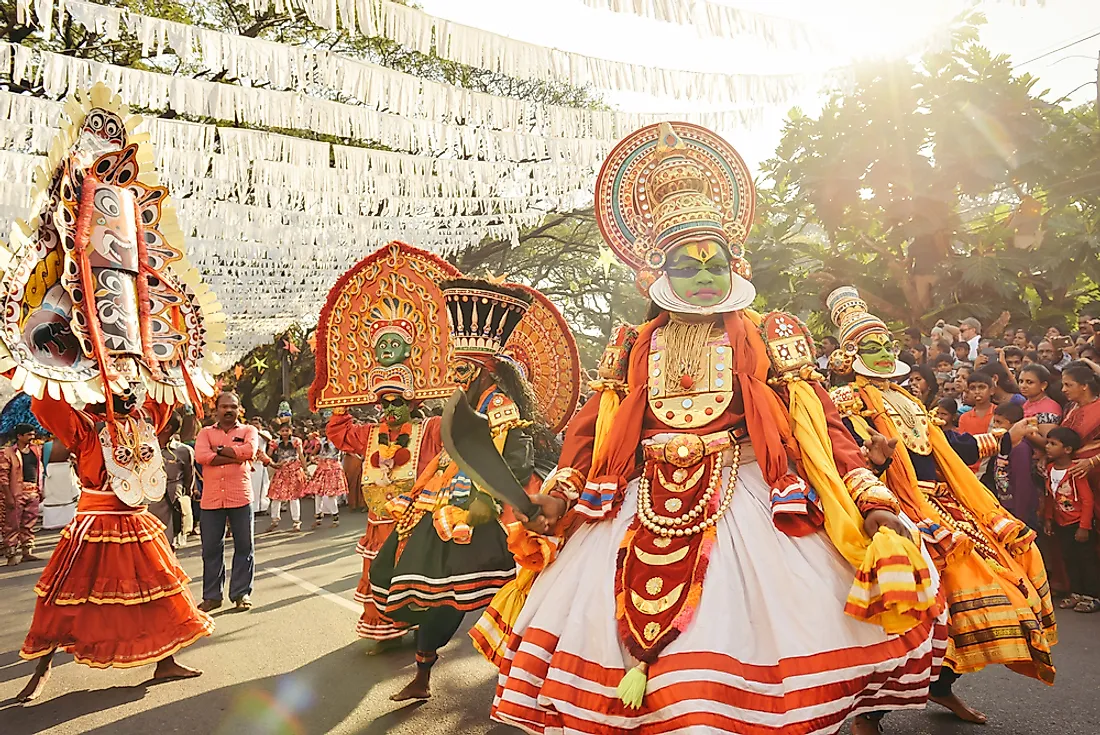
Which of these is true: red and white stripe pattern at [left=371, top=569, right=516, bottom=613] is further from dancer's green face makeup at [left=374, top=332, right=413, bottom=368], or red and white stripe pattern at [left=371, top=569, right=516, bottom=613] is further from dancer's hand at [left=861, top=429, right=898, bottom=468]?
dancer's hand at [left=861, top=429, right=898, bottom=468]

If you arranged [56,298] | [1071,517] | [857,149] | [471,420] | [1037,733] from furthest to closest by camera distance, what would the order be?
[857,149]
[1071,517]
[56,298]
[1037,733]
[471,420]

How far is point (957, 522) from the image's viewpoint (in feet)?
13.0

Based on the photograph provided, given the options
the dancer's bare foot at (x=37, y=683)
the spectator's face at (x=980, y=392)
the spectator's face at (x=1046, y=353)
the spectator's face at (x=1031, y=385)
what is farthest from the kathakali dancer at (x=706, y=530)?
the spectator's face at (x=1046, y=353)

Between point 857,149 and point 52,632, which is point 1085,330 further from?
point 52,632

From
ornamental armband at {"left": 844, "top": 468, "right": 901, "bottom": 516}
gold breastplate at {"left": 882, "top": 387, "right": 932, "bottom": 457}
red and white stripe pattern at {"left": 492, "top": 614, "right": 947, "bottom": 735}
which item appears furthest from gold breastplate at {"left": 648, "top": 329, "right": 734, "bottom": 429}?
gold breastplate at {"left": 882, "top": 387, "right": 932, "bottom": 457}

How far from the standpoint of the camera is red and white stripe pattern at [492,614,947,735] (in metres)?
A: 2.38

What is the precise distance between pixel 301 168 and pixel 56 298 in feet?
11.5

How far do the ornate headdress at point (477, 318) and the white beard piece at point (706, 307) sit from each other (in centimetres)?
179

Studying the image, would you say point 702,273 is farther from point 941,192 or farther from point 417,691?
point 941,192

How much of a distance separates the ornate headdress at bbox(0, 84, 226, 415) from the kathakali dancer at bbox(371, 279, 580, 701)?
1.70 m

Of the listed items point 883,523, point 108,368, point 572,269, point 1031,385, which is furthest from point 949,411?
point 572,269

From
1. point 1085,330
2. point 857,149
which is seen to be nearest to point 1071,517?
point 1085,330

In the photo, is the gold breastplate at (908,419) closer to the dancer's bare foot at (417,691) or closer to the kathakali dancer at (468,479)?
the kathakali dancer at (468,479)

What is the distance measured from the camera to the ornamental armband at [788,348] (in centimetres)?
311
